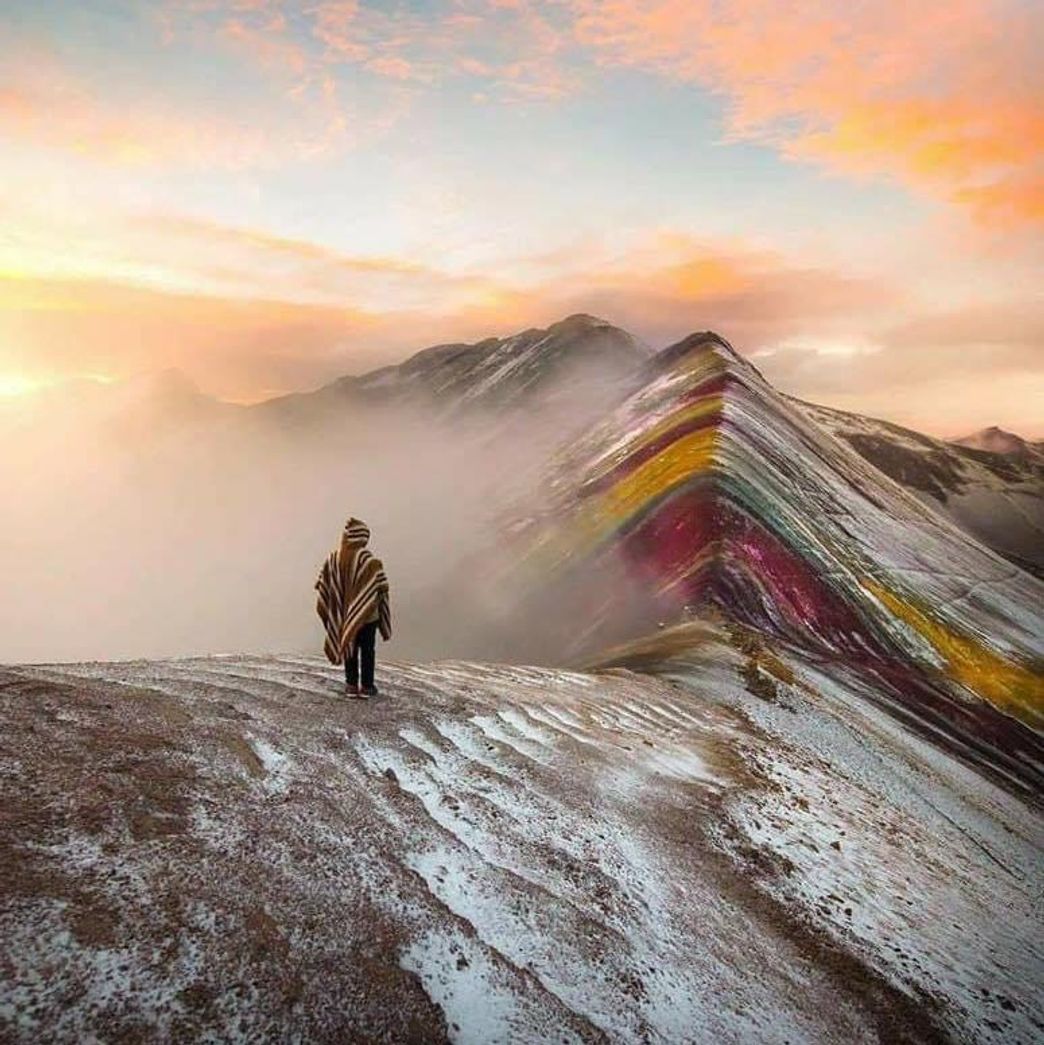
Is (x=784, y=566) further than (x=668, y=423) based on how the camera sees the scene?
No

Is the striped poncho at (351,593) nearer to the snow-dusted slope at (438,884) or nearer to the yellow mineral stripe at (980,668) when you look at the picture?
the snow-dusted slope at (438,884)

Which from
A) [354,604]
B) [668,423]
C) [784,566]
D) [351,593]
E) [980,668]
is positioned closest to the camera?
[354,604]

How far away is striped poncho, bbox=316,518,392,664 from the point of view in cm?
1402

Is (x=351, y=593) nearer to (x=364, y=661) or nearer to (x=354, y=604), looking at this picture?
(x=354, y=604)

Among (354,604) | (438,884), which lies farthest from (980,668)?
(438,884)

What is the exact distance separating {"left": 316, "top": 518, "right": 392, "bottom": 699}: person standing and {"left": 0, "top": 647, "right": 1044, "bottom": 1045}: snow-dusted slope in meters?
0.79

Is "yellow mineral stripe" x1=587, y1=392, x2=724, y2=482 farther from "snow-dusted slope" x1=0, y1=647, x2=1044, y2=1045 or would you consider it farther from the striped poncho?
the striped poncho

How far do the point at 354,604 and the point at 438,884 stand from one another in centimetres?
685

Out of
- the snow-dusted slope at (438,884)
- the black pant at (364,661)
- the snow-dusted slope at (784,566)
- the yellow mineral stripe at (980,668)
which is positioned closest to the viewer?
the snow-dusted slope at (438,884)

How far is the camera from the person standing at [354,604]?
1405 centimetres

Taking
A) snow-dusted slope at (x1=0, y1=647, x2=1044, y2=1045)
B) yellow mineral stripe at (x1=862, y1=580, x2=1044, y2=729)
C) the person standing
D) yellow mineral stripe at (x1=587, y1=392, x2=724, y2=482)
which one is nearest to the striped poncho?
the person standing

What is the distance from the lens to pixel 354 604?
1421 centimetres

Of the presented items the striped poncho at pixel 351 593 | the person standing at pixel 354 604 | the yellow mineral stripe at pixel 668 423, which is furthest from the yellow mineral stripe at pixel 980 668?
the striped poncho at pixel 351 593

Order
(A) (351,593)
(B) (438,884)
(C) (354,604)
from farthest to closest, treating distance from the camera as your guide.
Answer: (A) (351,593) < (C) (354,604) < (B) (438,884)
